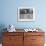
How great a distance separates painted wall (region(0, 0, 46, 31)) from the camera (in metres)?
4.12

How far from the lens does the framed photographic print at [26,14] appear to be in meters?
4.12

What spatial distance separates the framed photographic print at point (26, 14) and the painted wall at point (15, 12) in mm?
119

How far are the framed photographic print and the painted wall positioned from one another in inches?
4.7

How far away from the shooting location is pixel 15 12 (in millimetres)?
4133

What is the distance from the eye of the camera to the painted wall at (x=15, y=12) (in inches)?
162

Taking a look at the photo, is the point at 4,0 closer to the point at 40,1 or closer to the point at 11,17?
the point at 11,17

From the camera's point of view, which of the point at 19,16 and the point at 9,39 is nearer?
the point at 9,39

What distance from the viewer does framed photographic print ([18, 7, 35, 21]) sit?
4121 millimetres

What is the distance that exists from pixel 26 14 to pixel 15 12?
362 millimetres

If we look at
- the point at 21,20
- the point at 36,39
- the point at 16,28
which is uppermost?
the point at 21,20

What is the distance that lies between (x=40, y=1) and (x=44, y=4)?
16 cm

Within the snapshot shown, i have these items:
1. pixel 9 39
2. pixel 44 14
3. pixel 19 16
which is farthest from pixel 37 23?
pixel 9 39

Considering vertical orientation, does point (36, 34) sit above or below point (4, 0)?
below

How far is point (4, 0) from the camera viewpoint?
162 inches
